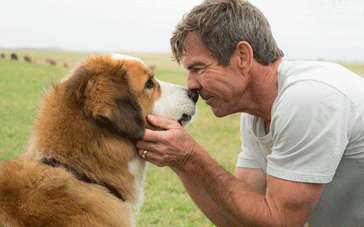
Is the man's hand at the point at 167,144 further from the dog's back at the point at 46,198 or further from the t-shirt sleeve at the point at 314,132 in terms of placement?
the t-shirt sleeve at the point at 314,132

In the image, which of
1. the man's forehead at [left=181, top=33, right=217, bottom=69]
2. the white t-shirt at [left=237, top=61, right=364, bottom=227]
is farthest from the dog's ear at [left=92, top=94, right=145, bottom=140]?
the white t-shirt at [left=237, top=61, right=364, bottom=227]

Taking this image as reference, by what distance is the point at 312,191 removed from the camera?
210 centimetres

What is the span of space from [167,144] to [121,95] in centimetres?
44

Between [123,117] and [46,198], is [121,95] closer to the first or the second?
[123,117]

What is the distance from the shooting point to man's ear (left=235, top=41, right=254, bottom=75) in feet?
8.13

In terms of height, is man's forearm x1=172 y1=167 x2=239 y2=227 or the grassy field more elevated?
man's forearm x1=172 y1=167 x2=239 y2=227

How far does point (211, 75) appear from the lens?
8.48ft

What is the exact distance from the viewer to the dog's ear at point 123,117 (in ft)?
6.26

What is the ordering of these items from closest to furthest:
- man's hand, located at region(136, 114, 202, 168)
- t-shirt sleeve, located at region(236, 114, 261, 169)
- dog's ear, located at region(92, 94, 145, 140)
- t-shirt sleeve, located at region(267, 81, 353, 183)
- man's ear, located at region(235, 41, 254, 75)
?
1. dog's ear, located at region(92, 94, 145, 140)
2. t-shirt sleeve, located at region(267, 81, 353, 183)
3. man's hand, located at region(136, 114, 202, 168)
4. man's ear, located at region(235, 41, 254, 75)
5. t-shirt sleeve, located at region(236, 114, 261, 169)

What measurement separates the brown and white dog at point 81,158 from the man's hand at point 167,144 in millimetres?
87

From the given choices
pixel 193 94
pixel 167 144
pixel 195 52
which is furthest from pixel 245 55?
pixel 167 144

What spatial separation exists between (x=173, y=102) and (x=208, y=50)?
473mm

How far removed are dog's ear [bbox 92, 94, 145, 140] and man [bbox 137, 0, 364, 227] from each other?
132 millimetres

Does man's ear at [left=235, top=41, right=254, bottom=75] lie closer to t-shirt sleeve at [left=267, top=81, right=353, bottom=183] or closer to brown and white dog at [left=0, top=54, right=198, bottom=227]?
t-shirt sleeve at [left=267, top=81, right=353, bottom=183]
